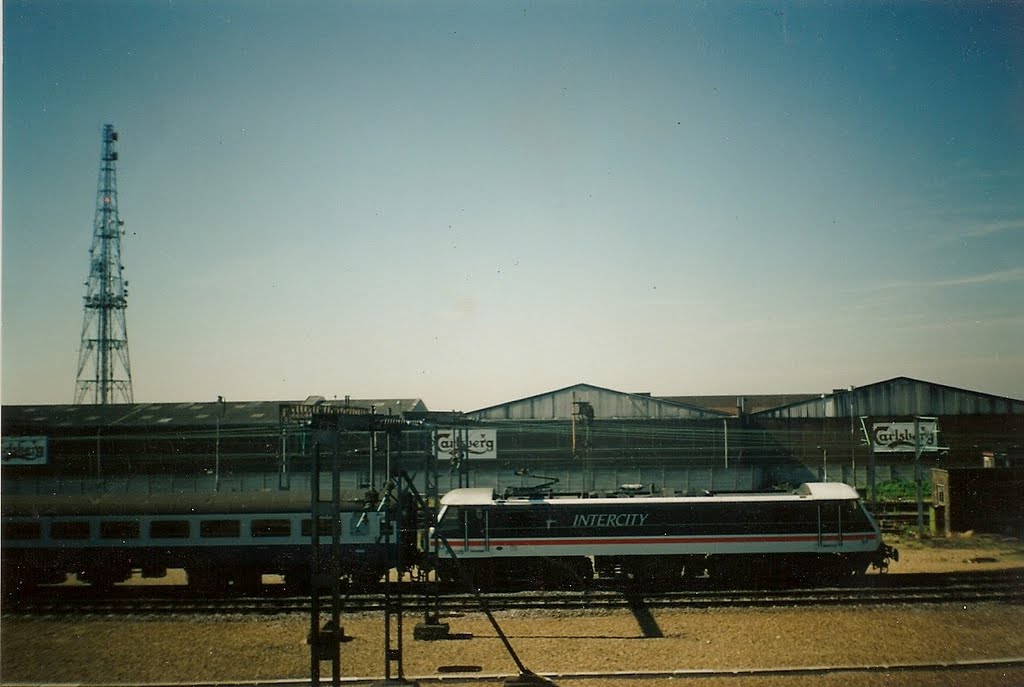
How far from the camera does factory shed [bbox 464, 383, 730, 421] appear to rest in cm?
4216

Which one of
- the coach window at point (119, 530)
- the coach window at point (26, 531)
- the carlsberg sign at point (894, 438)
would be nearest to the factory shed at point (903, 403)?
the carlsberg sign at point (894, 438)

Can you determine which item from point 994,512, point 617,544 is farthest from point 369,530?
point 994,512

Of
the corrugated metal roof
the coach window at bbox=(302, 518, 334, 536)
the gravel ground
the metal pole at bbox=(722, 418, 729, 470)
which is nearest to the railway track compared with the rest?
the gravel ground

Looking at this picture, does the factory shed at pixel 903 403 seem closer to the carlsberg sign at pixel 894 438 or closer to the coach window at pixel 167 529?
the carlsberg sign at pixel 894 438

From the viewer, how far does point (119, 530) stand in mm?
18391

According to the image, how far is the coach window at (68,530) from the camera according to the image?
18469 millimetres

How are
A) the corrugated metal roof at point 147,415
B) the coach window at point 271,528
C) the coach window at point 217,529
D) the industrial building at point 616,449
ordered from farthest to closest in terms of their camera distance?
the corrugated metal roof at point 147,415 < the industrial building at point 616,449 < the coach window at point 217,529 < the coach window at point 271,528

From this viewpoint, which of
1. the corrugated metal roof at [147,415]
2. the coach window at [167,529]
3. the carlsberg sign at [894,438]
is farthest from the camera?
the corrugated metal roof at [147,415]

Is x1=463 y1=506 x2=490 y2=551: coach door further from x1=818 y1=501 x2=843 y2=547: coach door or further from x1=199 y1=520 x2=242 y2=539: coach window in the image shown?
x1=818 y1=501 x2=843 y2=547: coach door

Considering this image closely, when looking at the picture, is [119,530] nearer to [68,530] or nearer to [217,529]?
[68,530]

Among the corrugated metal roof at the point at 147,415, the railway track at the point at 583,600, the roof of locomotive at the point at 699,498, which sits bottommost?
the railway track at the point at 583,600

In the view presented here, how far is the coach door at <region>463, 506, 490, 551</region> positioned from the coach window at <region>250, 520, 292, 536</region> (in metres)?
4.47

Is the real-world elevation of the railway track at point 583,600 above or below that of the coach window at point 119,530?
below

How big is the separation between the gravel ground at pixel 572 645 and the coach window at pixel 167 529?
2338mm
